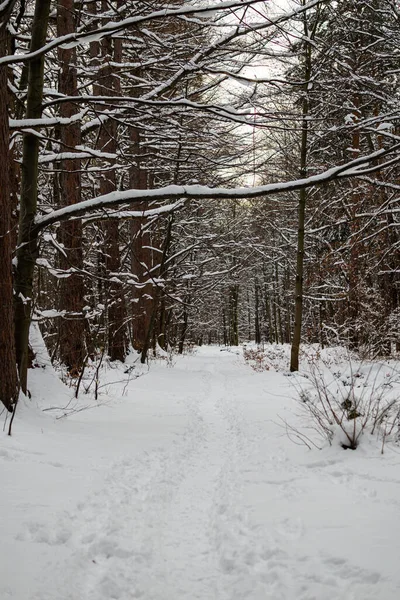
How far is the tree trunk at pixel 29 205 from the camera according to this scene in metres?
4.50

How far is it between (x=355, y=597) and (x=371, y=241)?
Result: 32.4 feet

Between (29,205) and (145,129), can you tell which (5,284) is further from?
(145,129)

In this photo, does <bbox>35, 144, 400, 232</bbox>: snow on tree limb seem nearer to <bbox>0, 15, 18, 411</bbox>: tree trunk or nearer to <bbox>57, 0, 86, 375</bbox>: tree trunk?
<bbox>0, 15, 18, 411</bbox>: tree trunk

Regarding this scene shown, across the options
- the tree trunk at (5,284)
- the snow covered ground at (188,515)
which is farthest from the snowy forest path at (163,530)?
the tree trunk at (5,284)

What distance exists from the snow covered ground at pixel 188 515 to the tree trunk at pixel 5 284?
0.34 metres

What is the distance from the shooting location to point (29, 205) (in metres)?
4.63

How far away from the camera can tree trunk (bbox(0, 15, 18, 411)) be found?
425cm

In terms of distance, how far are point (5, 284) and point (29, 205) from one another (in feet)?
3.16

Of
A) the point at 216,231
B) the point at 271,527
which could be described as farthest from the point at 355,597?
the point at 216,231

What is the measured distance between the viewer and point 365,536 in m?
2.56

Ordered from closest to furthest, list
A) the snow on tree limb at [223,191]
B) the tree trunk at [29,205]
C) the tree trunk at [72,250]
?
the snow on tree limb at [223,191]
the tree trunk at [29,205]
the tree trunk at [72,250]

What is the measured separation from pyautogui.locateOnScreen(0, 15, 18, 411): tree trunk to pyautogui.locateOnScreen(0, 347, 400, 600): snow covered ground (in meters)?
0.34

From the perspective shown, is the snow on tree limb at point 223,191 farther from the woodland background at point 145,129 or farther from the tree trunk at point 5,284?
the tree trunk at point 5,284

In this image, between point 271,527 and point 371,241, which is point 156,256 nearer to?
point 371,241
